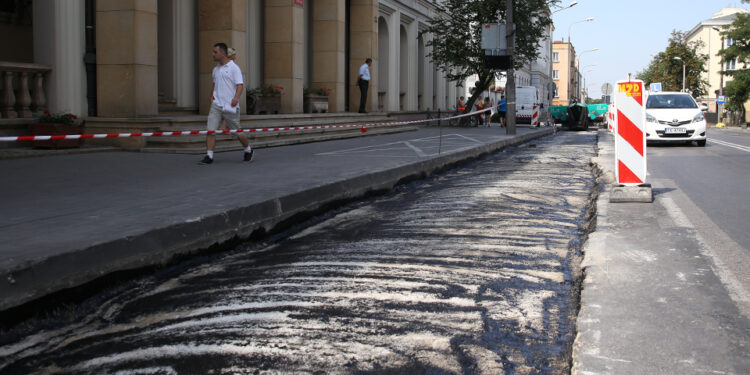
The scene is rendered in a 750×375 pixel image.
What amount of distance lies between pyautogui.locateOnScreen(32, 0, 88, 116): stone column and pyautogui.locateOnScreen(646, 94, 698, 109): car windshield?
14420mm

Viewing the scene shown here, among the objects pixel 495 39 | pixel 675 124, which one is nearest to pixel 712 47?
pixel 495 39

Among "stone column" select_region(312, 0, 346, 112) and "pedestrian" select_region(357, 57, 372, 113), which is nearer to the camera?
"stone column" select_region(312, 0, 346, 112)

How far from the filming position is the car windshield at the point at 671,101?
19.9 meters

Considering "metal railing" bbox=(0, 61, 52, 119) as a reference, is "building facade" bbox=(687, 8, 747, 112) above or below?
above

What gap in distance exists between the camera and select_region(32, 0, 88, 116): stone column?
496 inches

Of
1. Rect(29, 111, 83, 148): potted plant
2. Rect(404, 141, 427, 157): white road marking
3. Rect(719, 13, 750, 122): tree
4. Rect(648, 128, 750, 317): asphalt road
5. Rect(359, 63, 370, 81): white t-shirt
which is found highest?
Rect(719, 13, 750, 122): tree

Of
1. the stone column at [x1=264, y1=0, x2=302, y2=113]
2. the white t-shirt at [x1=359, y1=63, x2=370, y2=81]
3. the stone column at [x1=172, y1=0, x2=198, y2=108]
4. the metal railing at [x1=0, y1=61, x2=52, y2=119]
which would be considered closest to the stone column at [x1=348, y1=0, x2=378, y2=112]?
the white t-shirt at [x1=359, y1=63, x2=370, y2=81]

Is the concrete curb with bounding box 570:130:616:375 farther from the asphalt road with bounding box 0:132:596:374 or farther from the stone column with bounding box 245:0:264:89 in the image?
the stone column with bounding box 245:0:264:89

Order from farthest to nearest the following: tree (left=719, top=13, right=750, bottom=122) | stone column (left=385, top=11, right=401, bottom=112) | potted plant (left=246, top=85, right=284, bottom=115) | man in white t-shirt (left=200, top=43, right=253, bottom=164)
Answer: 1. tree (left=719, top=13, right=750, bottom=122)
2. stone column (left=385, top=11, right=401, bottom=112)
3. potted plant (left=246, top=85, right=284, bottom=115)
4. man in white t-shirt (left=200, top=43, right=253, bottom=164)

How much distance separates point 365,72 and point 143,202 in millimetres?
17164

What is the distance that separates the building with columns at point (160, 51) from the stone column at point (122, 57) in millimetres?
17

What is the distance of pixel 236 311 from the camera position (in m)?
3.99

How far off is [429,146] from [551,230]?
1059 cm

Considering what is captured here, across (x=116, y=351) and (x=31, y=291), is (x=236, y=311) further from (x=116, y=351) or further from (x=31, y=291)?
(x=31, y=291)
